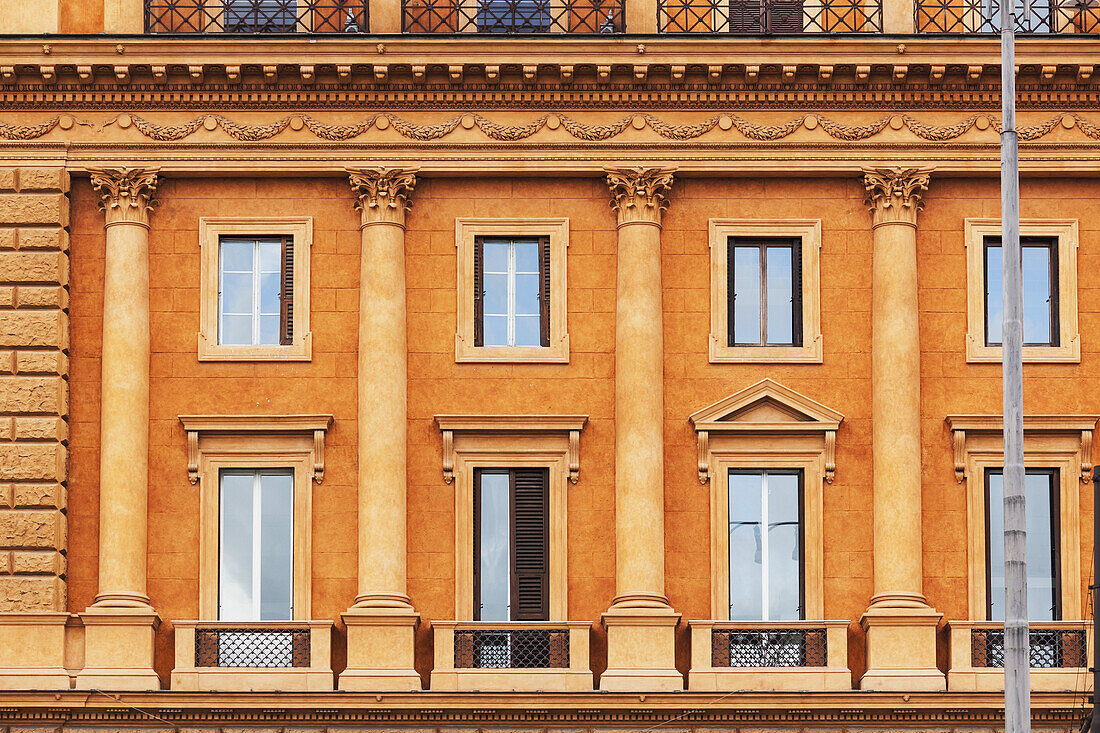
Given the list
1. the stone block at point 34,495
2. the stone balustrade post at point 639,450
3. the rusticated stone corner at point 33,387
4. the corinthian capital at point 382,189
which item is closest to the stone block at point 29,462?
the rusticated stone corner at point 33,387

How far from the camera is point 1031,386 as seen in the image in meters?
37.7

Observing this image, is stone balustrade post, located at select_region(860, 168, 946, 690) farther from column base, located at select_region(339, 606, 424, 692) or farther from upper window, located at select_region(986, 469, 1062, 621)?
column base, located at select_region(339, 606, 424, 692)

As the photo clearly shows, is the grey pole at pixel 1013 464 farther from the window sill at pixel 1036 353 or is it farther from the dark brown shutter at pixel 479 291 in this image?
the dark brown shutter at pixel 479 291

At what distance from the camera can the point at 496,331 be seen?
125ft

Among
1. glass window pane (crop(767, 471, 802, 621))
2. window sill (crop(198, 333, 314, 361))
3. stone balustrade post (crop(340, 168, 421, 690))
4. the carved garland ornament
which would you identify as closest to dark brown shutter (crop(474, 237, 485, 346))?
stone balustrade post (crop(340, 168, 421, 690))

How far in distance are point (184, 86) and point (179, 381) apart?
195 inches

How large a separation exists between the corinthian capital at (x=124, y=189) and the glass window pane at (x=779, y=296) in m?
10.4

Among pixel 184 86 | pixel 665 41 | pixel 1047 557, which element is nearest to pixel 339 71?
pixel 184 86

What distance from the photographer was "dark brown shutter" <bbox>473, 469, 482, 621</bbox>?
122ft

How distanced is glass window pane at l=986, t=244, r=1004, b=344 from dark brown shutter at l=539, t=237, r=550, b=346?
24.2 feet

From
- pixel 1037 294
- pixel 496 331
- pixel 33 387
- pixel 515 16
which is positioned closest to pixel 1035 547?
pixel 1037 294

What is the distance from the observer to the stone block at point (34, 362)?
3719 cm

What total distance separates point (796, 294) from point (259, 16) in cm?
1023

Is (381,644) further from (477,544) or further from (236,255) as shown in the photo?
(236,255)
